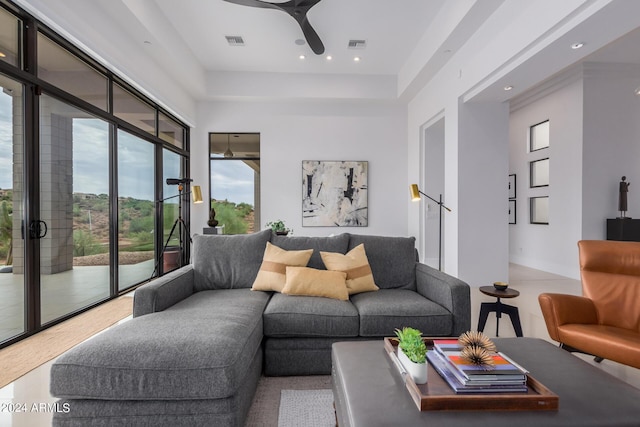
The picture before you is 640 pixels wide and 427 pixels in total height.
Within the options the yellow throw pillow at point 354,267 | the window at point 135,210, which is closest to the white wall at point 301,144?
the window at point 135,210

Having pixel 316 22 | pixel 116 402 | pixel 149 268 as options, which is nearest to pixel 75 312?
pixel 149 268

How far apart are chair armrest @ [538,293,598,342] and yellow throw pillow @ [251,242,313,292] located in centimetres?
171

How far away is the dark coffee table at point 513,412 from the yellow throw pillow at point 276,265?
1057 mm

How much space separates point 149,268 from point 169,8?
11.7 feet

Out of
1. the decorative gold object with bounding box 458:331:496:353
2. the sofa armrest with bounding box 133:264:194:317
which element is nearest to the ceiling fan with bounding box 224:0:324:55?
the sofa armrest with bounding box 133:264:194:317

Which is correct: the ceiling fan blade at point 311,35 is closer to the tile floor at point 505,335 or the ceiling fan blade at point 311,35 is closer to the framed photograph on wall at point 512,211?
the tile floor at point 505,335

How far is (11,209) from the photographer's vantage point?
253 cm

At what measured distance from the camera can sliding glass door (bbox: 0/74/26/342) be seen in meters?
2.47

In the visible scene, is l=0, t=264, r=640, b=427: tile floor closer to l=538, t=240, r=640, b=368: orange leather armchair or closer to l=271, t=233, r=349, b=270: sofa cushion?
l=538, t=240, r=640, b=368: orange leather armchair

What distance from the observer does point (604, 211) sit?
5125 millimetres

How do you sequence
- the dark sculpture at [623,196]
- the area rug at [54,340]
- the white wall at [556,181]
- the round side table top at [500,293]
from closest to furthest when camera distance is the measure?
the area rug at [54,340] < the round side table top at [500,293] < the dark sculpture at [623,196] < the white wall at [556,181]

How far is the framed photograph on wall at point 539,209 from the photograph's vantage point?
6.11 metres

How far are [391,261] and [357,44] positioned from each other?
3706 millimetres

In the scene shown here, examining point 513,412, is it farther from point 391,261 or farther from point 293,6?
point 293,6
